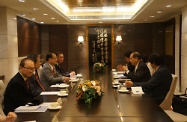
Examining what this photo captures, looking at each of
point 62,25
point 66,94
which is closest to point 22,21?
point 62,25

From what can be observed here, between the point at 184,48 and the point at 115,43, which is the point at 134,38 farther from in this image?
the point at 184,48

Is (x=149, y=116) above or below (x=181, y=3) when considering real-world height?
below

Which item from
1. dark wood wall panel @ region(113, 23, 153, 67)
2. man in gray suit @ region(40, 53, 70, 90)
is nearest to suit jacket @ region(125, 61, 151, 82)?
man in gray suit @ region(40, 53, 70, 90)

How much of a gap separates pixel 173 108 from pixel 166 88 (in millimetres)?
362

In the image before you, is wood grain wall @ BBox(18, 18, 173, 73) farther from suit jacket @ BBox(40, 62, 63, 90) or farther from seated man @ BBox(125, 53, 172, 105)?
seated man @ BBox(125, 53, 172, 105)

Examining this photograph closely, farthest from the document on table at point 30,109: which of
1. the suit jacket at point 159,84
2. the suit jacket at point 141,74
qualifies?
the suit jacket at point 141,74

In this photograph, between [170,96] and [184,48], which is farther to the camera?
[184,48]

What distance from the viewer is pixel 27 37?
8.65 meters

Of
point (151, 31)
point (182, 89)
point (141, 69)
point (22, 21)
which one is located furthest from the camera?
point (151, 31)

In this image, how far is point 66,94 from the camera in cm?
341

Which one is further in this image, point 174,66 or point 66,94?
point 174,66

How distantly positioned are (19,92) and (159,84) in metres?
2.05

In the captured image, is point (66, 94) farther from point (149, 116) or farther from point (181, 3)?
point (181, 3)

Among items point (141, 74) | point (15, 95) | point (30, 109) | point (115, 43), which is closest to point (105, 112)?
point (30, 109)
